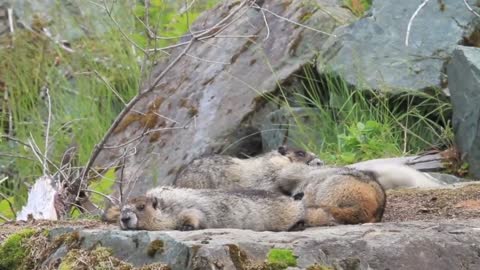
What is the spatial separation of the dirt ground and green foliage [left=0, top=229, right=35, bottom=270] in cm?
58

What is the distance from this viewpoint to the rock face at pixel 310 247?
5656 millimetres

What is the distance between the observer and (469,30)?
38.8 ft

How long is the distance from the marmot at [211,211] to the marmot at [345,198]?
0.14m

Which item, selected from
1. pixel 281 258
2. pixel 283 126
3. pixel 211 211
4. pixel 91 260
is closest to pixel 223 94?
pixel 283 126

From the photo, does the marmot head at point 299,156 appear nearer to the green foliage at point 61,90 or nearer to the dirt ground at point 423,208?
the dirt ground at point 423,208

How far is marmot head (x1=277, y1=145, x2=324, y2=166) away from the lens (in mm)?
9766

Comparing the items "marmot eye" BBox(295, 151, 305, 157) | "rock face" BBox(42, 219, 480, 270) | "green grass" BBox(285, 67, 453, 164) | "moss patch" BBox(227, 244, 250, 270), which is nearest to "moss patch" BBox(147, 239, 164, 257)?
"rock face" BBox(42, 219, 480, 270)

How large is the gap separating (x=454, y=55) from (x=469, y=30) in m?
1.70

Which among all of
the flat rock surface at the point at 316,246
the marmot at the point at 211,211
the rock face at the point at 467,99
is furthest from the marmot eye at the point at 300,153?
the flat rock surface at the point at 316,246

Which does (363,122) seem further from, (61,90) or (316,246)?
(316,246)

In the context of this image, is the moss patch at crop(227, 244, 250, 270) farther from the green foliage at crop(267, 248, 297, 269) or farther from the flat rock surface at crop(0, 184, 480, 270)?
the green foliage at crop(267, 248, 297, 269)

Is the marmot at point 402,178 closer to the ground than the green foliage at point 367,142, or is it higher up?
Answer: higher up

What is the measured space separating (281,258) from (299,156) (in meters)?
4.27

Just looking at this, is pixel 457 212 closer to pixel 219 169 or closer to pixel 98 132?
pixel 219 169
